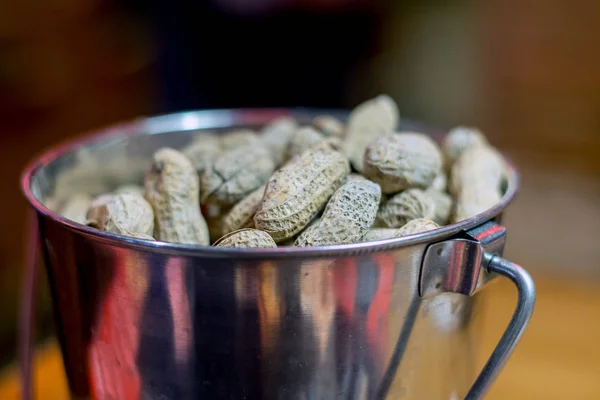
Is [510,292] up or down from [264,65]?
down

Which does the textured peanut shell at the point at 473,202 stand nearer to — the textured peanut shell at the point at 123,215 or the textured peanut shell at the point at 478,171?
the textured peanut shell at the point at 478,171

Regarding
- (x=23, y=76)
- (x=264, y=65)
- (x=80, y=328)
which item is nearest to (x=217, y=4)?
(x=264, y=65)

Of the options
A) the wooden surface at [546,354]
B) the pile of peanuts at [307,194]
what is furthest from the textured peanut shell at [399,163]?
the wooden surface at [546,354]

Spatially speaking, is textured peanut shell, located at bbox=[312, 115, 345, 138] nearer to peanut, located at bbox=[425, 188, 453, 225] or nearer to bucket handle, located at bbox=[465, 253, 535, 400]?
peanut, located at bbox=[425, 188, 453, 225]

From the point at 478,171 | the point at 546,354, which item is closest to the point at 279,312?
the point at 478,171

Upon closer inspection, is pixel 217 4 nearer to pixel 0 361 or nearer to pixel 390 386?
pixel 0 361

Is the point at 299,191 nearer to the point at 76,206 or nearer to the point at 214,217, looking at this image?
the point at 214,217

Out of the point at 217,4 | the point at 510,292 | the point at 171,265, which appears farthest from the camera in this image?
the point at 217,4
